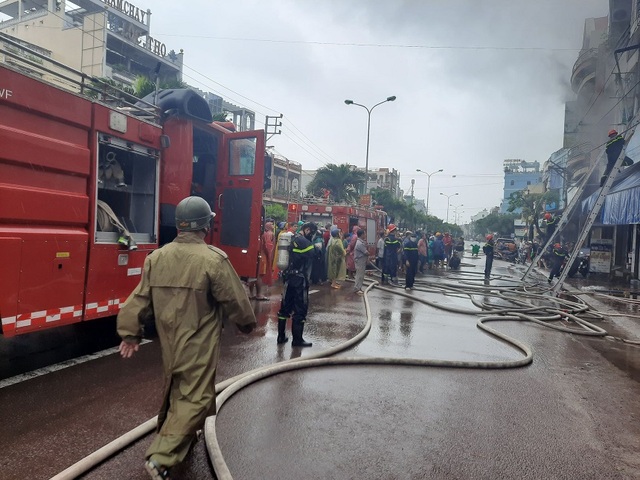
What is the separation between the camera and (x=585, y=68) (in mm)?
33125

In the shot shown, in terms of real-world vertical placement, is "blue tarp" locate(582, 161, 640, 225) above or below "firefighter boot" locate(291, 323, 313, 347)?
above

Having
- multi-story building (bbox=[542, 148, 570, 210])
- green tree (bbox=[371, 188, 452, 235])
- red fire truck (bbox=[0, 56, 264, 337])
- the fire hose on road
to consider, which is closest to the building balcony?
multi-story building (bbox=[542, 148, 570, 210])

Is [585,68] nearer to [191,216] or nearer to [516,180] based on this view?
[191,216]

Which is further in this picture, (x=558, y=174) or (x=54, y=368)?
(x=558, y=174)

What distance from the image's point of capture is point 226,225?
7094 millimetres

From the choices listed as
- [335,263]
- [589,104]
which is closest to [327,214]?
[335,263]

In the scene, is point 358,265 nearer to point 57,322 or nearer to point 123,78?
point 57,322

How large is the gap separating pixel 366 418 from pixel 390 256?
9587 mm

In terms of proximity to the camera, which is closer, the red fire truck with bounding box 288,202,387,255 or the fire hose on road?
the fire hose on road

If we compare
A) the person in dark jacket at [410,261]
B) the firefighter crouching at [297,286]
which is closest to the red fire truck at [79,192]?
the firefighter crouching at [297,286]

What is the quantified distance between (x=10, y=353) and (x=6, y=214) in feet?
6.29

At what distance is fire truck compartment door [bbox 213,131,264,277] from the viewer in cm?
693

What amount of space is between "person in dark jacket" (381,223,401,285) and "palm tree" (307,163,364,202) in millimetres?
21883

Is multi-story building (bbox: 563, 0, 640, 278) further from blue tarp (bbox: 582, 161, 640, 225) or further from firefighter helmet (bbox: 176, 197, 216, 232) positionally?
firefighter helmet (bbox: 176, 197, 216, 232)
